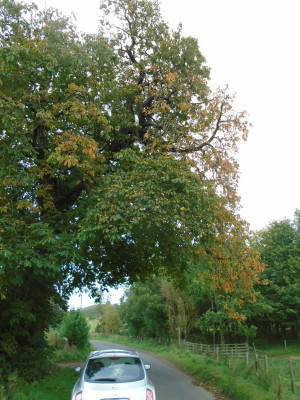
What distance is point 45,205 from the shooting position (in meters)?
11.0

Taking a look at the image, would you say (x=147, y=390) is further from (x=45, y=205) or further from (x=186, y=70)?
(x=186, y=70)

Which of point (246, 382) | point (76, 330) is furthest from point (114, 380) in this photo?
point (76, 330)

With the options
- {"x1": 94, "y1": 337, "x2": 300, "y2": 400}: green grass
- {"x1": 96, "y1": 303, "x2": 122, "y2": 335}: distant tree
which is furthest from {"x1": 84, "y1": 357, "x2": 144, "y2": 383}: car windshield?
{"x1": 96, "y1": 303, "x2": 122, "y2": 335}: distant tree

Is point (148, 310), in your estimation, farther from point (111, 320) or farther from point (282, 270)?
point (111, 320)

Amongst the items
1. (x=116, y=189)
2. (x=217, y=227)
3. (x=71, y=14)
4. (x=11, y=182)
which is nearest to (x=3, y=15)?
(x=71, y=14)

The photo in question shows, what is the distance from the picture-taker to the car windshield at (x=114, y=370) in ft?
21.0

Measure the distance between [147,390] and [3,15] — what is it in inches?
470

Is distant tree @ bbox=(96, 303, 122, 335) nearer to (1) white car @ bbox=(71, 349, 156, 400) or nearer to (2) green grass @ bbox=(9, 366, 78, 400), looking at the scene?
(2) green grass @ bbox=(9, 366, 78, 400)

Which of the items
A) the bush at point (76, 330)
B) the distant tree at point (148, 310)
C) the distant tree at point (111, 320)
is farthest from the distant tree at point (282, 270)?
the distant tree at point (111, 320)

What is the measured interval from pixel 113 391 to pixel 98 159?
7.30 m

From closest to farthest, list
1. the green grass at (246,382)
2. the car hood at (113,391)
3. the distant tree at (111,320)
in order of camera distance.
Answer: the car hood at (113,391) < the green grass at (246,382) < the distant tree at (111,320)

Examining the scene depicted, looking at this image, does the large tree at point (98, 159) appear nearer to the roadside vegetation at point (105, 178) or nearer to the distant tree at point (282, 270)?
the roadside vegetation at point (105, 178)

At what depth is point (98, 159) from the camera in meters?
11.4

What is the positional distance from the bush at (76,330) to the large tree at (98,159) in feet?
42.2
